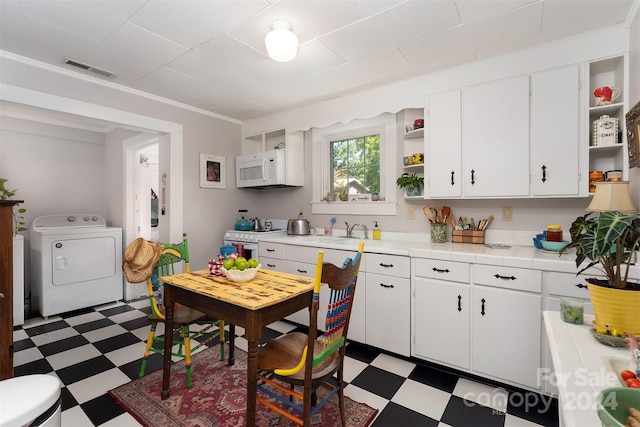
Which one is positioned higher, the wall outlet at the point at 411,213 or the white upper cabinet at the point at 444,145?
the white upper cabinet at the point at 444,145

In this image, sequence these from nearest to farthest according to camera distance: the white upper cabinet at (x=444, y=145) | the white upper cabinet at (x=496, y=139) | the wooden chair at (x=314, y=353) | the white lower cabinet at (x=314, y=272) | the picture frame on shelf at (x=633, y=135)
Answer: the wooden chair at (x=314, y=353)
the picture frame on shelf at (x=633, y=135)
the white upper cabinet at (x=496, y=139)
the white upper cabinet at (x=444, y=145)
the white lower cabinet at (x=314, y=272)

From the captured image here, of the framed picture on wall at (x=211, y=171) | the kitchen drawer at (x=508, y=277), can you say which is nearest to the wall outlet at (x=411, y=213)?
the kitchen drawer at (x=508, y=277)

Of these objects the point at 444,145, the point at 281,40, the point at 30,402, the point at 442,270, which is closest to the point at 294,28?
the point at 281,40

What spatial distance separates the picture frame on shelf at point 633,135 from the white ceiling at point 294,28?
26.3 inches

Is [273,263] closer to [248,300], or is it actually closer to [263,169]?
[263,169]

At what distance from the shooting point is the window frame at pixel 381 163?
311 cm

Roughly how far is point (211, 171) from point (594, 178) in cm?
373

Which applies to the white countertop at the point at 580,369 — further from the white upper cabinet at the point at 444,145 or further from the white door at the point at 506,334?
the white upper cabinet at the point at 444,145

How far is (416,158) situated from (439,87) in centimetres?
63

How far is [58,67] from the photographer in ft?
8.36

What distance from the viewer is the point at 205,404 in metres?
A: 1.87

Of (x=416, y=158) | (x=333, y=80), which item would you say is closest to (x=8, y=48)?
(x=333, y=80)

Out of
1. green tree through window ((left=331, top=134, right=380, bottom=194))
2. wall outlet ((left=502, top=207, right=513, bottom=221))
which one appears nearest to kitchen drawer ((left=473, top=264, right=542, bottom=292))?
wall outlet ((left=502, top=207, right=513, bottom=221))

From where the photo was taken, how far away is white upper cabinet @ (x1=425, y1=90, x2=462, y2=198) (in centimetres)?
248
